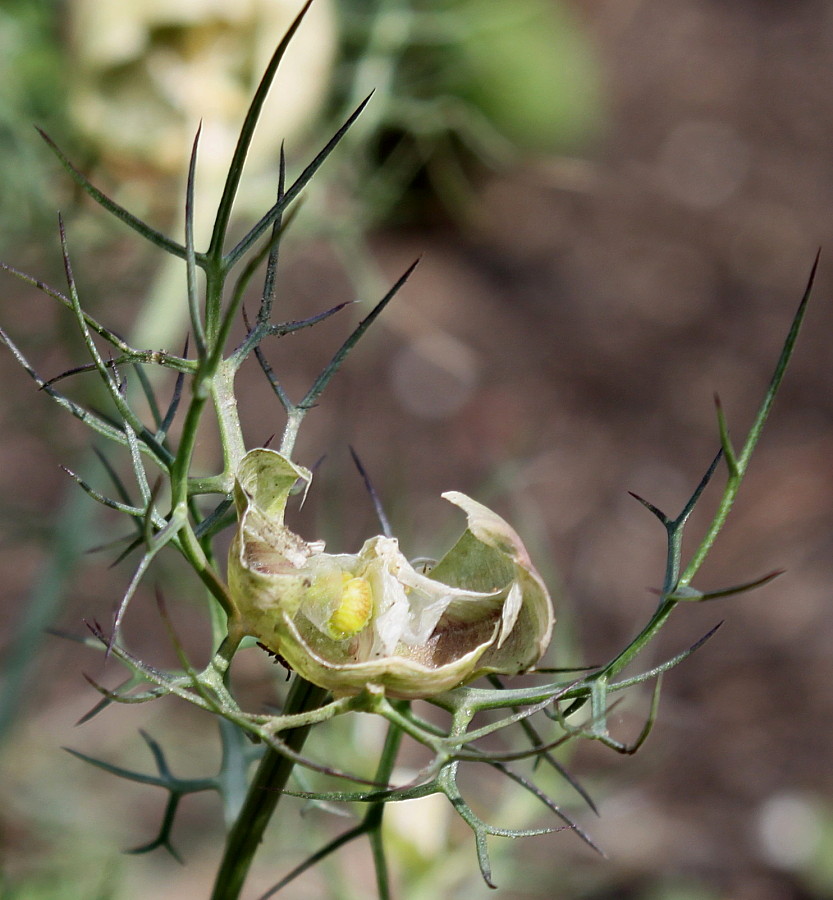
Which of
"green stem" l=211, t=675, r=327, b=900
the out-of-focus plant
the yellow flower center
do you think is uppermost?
the out-of-focus plant

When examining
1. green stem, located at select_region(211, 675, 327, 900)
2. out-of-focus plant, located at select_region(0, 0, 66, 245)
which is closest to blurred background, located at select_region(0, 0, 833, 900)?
out-of-focus plant, located at select_region(0, 0, 66, 245)

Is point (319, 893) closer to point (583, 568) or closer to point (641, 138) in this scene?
point (583, 568)

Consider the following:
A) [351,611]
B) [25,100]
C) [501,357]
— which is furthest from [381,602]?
[501,357]

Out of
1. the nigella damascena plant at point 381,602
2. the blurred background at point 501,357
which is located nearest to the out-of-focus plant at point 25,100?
the blurred background at point 501,357

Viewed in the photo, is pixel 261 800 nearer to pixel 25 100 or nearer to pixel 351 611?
pixel 351 611

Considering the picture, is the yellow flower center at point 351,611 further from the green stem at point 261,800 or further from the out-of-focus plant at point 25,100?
the out-of-focus plant at point 25,100

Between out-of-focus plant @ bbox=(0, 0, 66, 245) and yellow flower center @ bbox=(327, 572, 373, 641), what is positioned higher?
out-of-focus plant @ bbox=(0, 0, 66, 245)

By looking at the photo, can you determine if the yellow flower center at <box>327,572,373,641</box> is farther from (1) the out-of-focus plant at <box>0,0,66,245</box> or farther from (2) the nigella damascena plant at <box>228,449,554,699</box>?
(1) the out-of-focus plant at <box>0,0,66,245</box>
